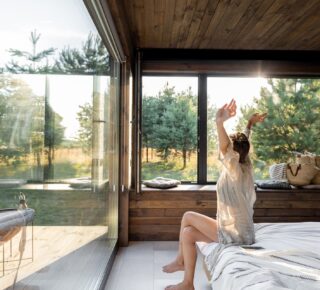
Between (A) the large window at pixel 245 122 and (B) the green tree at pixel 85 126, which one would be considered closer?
(B) the green tree at pixel 85 126

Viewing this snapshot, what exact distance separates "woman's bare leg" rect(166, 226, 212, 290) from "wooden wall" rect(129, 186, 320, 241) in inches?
48.5

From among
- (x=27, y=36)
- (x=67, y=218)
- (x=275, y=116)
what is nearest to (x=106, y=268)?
(x=67, y=218)

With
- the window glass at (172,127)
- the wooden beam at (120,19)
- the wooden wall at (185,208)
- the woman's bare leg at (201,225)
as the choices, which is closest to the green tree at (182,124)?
the window glass at (172,127)

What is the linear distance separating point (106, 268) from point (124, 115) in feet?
4.94

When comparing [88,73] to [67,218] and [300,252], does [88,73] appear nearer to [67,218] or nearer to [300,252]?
[67,218]

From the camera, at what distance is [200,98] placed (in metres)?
4.23

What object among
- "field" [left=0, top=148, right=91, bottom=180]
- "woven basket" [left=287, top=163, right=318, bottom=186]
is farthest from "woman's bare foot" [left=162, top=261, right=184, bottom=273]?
"woven basket" [left=287, top=163, right=318, bottom=186]

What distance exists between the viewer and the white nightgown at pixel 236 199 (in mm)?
2291

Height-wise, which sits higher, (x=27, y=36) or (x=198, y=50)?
(x=198, y=50)

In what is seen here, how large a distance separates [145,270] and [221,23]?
2338mm

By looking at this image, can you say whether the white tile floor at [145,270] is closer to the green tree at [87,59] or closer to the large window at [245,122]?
the large window at [245,122]

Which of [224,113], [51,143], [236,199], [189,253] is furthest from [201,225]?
[51,143]

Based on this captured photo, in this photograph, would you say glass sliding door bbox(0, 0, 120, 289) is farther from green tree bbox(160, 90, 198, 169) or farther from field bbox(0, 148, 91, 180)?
green tree bbox(160, 90, 198, 169)

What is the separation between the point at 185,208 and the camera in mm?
3816
